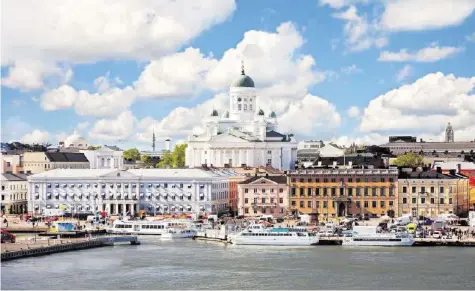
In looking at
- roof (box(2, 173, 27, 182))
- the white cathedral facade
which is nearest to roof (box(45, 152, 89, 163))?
the white cathedral facade

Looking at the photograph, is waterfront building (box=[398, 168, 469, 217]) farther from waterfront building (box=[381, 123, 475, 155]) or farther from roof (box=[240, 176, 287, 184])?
waterfront building (box=[381, 123, 475, 155])

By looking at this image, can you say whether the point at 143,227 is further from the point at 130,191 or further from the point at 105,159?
the point at 105,159

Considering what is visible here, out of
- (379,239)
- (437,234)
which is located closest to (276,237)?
(379,239)

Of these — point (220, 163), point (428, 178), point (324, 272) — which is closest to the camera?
point (324, 272)

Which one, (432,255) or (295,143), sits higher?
(295,143)

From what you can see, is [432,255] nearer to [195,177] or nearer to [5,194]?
[195,177]

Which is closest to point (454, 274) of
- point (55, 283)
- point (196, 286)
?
point (196, 286)
